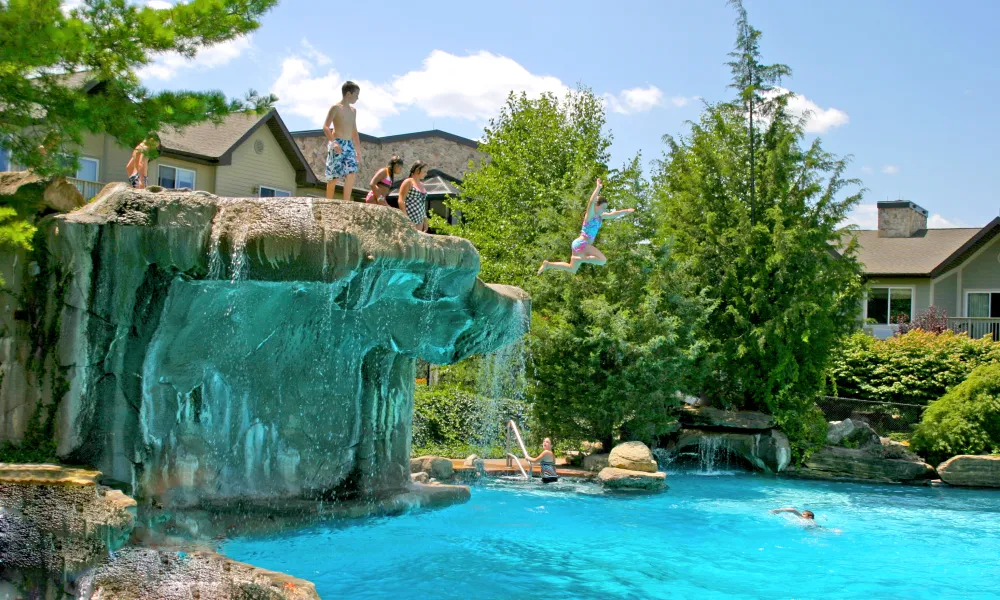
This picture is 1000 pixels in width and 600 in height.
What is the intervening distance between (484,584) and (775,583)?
11.5 ft

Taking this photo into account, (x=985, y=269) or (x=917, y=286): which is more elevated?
(x=985, y=269)

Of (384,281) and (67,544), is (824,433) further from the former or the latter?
(67,544)

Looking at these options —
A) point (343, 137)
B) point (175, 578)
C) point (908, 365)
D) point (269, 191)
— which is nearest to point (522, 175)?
point (269, 191)

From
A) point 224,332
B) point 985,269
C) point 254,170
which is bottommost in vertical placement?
point 224,332

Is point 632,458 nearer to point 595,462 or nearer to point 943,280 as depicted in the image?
point 595,462

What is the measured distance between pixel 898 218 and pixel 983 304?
4.92m

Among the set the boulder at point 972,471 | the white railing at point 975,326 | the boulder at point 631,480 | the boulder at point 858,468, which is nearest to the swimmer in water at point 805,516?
the boulder at point 631,480

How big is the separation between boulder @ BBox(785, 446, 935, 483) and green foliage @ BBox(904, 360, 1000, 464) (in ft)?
2.41

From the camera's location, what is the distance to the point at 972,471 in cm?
1923

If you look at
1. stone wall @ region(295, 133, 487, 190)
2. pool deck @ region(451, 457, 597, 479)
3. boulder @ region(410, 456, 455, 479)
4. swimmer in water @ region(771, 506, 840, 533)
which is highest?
stone wall @ region(295, 133, 487, 190)

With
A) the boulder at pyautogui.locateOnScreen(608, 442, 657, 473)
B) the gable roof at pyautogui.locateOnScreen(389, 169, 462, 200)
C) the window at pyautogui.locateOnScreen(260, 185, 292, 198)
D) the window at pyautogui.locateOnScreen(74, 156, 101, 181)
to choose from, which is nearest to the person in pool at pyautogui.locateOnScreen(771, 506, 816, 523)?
the boulder at pyautogui.locateOnScreen(608, 442, 657, 473)

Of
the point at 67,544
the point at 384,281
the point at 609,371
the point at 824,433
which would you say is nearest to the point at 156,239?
the point at 384,281

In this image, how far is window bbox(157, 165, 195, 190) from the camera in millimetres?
25750

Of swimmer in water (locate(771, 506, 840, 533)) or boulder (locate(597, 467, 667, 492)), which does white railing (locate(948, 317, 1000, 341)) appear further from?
swimmer in water (locate(771, 506, 840, 533))
